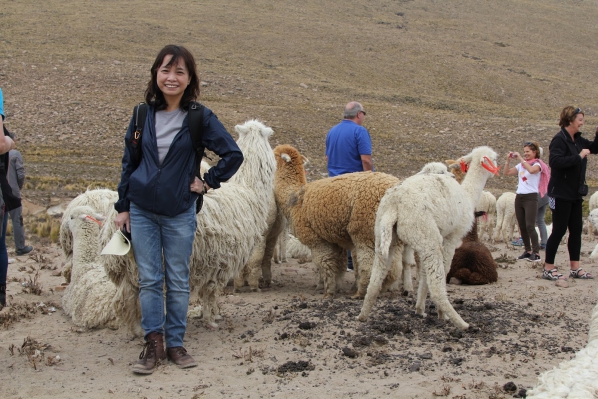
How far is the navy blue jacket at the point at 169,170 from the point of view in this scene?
4.42 m

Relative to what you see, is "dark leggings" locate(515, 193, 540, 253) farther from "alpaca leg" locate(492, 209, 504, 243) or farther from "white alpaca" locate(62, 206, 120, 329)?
"white alpaca" locate(62, 206, 120, 329)

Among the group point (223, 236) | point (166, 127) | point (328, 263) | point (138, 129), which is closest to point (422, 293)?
point (328, 263)

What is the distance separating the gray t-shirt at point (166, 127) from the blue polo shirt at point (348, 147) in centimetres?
357

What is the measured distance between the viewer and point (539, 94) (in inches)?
1870

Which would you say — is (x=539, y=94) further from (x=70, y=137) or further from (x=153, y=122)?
(x=153, y=122)

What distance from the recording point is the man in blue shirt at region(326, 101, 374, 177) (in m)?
7.89

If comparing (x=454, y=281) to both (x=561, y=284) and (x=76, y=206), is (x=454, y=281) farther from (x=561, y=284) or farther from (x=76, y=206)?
(x=76, y=206)

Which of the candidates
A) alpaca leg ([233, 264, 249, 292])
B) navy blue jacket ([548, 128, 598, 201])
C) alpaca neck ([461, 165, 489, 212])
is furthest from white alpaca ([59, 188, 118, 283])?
navy blue jacket ([548, 128, 598, 201])

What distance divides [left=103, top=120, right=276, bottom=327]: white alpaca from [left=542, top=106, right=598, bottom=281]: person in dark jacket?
12.0 ft

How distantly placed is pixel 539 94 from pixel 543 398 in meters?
48.9

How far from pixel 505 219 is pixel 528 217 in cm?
304

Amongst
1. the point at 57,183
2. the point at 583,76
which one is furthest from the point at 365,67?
the point at 57,183

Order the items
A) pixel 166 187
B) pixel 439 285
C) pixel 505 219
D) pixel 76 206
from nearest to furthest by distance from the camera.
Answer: pixel 166 187, pixel 439 285, pixel 76 206, pixel 505 219

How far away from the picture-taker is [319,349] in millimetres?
5047
